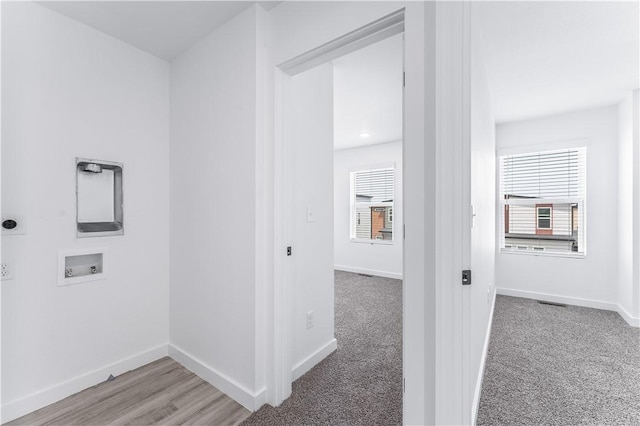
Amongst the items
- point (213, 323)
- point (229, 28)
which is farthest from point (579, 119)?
point (213, 323)

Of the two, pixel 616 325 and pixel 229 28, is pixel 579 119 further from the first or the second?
pixel 229 28

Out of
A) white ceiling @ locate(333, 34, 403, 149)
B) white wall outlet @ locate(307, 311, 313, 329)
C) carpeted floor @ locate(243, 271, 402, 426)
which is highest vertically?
white ceiling @ locate(333, 34, 403, 149)

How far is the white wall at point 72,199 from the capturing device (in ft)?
5.60

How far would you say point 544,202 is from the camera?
4.04 m

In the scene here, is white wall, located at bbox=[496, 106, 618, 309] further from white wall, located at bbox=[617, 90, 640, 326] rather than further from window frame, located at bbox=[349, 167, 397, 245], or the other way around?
window frame, located at bbox=[349, 167, 397, 245]

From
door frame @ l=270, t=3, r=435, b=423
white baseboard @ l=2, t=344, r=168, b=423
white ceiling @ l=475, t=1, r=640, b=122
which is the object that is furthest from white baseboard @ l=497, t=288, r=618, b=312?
white baseboard @ l=2, t=344, r=168, b=423

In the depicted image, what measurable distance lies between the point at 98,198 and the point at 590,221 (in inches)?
213

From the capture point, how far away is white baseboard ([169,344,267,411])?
1.76 m

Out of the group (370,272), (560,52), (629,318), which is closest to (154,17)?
(560,52)

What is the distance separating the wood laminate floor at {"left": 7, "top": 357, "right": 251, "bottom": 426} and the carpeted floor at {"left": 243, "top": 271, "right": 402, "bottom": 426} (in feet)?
0.91

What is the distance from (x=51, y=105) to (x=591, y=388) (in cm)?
415

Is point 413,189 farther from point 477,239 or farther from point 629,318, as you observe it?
point 629,318

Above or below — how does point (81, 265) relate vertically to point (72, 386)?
above

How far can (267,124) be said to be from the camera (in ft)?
5.93
